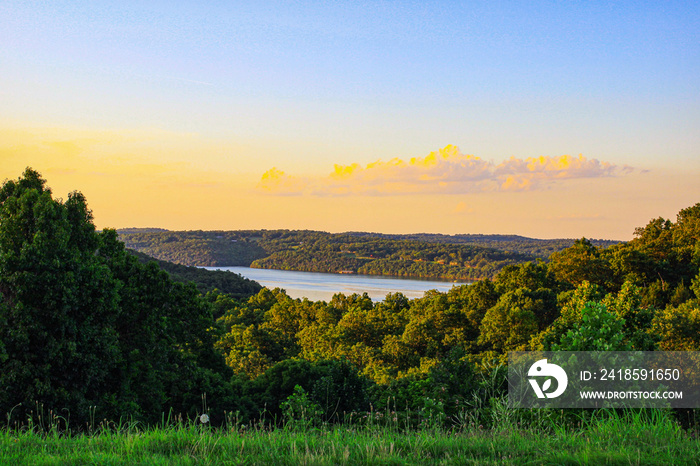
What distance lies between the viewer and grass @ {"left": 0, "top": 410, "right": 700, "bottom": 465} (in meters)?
3.63

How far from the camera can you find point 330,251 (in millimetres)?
151375

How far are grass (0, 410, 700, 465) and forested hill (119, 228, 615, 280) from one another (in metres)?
113

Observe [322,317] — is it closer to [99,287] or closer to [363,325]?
[363,325]

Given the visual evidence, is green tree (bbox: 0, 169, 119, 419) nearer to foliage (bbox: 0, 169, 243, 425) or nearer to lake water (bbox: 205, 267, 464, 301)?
foliage (bbox: 0, 169, 243, 425)

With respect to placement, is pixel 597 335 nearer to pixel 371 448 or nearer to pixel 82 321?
pixel 371 448

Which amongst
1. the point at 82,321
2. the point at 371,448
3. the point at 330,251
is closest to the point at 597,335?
the point at 371,448

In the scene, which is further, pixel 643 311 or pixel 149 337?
pixel 149 337

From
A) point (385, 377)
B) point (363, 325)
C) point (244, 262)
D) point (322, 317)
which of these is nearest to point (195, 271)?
point (322, 317)

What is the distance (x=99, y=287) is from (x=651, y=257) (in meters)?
38.9

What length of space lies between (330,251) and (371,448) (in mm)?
147760

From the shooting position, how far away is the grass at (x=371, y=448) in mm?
3629

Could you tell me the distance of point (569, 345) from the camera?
288 inches

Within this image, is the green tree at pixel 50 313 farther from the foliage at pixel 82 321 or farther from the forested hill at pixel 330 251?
the forested hill at pixel 330 251

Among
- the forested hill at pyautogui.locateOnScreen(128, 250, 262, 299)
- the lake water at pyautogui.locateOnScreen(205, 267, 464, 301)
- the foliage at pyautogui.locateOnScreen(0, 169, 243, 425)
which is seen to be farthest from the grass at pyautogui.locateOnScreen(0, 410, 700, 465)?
the lake water at pyautogui.locateOnScreen(205, 267, 464, 301)
